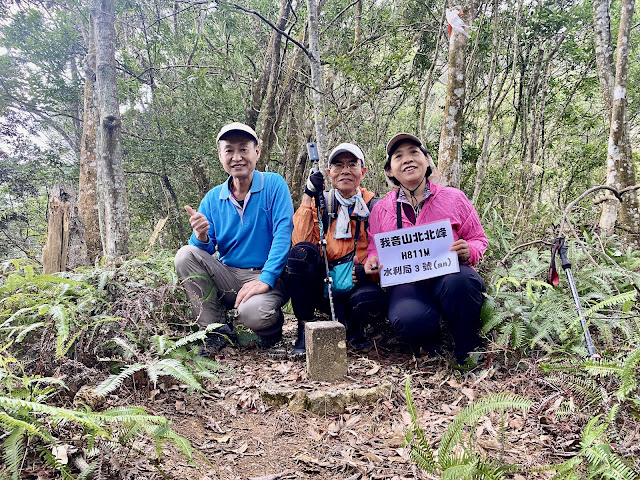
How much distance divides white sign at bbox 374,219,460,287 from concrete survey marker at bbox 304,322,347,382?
2.37ft

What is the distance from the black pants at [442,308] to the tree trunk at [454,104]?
6.49ft

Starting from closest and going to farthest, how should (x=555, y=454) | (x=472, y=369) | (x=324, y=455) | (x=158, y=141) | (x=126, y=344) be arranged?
(x=555, y=454)
(x=324, y=455)
(x=126, y=344)
(x=472, y=369)
(x=158, y=141)

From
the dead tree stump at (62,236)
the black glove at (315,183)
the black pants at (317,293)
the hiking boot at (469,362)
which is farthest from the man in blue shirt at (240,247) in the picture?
the dead tree stump at (62,236)

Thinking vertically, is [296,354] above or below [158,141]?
below

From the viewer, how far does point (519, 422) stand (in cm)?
259

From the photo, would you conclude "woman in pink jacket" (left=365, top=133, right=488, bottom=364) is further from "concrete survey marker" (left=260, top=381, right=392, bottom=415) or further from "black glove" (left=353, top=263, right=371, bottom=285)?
"concrete survey marker" (left=260, top=381, right=392, bottom=415)

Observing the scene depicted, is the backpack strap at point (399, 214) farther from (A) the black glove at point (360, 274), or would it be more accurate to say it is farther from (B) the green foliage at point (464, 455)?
(B) the green foliage at point (464, 455)

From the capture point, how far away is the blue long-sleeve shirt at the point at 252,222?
13.3ft

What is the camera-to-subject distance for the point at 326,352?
316 centimetres

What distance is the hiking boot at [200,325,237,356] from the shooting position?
12.2ft

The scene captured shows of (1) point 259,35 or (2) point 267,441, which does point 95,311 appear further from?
(1) point 259,35

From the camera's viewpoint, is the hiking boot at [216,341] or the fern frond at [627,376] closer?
the fern frond at [627,376]

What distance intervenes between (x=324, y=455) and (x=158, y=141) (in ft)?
35.4

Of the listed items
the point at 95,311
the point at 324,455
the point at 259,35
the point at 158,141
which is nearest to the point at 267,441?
the point at 324,455
